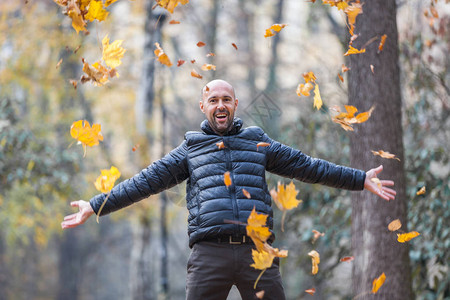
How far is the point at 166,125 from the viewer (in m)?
12.6

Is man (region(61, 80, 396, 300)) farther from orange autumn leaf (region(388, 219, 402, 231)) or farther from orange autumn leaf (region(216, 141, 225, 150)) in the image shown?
orange autumn leaf (region(388, 219, 402, 231))

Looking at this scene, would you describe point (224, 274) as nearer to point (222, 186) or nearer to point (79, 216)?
point (222, 186)

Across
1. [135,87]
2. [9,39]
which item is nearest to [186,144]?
[9,39]

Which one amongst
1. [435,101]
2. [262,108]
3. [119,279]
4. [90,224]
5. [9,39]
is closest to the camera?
[262,108]

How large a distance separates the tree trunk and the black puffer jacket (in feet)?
3.27

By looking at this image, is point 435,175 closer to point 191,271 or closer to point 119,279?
point 191,271

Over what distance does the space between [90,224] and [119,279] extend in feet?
25.0

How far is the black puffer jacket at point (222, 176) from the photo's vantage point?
9.78 feet

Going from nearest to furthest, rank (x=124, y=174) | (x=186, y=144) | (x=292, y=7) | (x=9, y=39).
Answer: (x=186, y=144) < (x=124, y=174) < (x=9, y=39) < (x=292, y=7)

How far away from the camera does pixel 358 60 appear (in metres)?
4.25

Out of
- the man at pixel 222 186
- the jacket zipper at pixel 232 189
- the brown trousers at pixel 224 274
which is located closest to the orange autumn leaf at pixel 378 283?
the man at pixel 222 186

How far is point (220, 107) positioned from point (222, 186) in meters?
0.44

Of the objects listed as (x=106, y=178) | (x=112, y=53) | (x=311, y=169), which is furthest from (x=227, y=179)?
(x=112, y=53)

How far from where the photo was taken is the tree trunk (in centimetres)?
412
